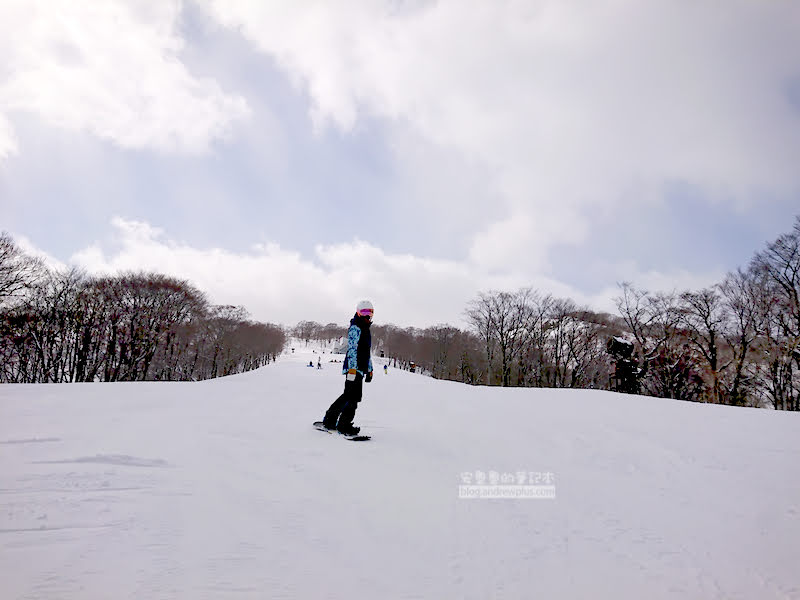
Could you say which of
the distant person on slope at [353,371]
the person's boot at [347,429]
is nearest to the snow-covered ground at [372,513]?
the person's boot at [347,429]

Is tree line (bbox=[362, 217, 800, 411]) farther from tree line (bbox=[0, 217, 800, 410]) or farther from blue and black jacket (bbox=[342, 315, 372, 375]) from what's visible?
blue and black jacket (bbox=[342, 315, 372, 375])

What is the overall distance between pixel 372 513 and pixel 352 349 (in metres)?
3.02

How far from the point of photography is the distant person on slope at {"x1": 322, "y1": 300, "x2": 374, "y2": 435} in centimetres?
577

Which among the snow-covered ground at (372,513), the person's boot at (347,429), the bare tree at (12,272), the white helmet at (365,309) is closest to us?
the snow-covered ground at (372,513)

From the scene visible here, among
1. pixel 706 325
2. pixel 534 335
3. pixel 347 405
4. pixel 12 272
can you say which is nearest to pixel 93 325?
pixel 12 272

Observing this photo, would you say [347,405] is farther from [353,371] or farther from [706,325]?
[706,325]

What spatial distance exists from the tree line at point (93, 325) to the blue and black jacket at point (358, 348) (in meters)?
33.4

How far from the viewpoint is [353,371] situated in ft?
18.9

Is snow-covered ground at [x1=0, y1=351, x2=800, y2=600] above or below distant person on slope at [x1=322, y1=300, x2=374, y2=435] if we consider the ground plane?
below

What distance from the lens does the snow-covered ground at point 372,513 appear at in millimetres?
2164

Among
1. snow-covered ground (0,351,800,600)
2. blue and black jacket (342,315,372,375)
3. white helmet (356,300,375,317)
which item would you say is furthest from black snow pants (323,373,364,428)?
white helmet (356,300,375,317)

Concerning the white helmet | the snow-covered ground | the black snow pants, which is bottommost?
the snow-covered ground

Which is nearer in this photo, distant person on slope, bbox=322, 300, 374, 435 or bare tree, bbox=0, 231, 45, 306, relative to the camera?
distant person on slope, bbox=322, 300, 374, 435

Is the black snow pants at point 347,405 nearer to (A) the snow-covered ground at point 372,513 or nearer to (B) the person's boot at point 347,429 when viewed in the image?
(B) the person's boot at point 347,429
